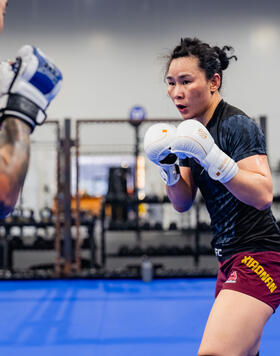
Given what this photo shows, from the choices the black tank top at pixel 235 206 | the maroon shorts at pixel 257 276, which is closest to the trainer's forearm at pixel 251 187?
the black tank top at pixel 235 206

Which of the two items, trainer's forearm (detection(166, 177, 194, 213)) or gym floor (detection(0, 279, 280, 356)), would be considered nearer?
trainer's forearm (detection(166, 177, 194, 213))

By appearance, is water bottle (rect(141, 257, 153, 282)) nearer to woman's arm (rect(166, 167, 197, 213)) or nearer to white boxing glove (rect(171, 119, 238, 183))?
woman's arm (rect(166, 167, 197, 213))

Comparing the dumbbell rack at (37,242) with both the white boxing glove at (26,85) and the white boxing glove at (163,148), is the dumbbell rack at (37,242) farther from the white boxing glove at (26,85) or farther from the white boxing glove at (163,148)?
the white boxing glove at (26,85)

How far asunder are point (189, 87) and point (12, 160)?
0.81 metres

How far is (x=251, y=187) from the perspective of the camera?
1288mm

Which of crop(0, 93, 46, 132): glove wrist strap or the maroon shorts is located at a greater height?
crop(0, 93, 46, 132): glove wrist strap

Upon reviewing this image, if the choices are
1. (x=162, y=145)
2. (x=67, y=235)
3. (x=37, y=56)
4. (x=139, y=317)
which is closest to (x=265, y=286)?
(x=162, y=145)

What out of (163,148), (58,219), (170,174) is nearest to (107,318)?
(58,219)

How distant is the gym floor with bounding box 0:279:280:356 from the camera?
260cm

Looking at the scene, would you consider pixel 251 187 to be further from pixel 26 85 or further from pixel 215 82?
pixel 26 85

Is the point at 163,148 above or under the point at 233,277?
above

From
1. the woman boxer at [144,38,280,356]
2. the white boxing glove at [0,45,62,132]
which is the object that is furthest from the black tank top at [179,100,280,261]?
the white boxing glove at [0,45,62,132]

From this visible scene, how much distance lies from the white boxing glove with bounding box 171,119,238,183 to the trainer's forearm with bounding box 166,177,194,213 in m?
0.37

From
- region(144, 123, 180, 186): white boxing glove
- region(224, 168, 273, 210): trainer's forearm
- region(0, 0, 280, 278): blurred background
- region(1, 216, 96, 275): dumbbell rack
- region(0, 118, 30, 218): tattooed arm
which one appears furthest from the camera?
region(0, 0, 280, 278): blurred background
